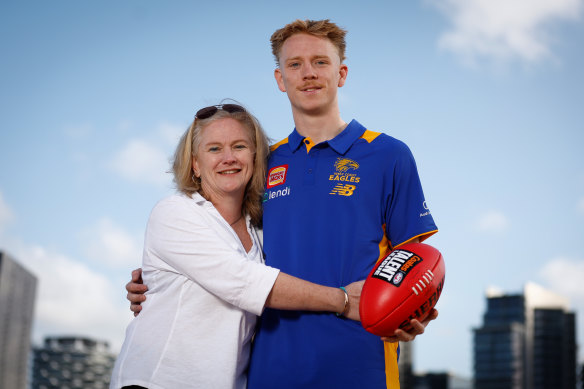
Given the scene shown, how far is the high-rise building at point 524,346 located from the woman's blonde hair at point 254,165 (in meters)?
141

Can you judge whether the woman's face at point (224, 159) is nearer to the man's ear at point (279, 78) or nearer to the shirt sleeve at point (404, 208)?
the man's ear at point (279, 78)

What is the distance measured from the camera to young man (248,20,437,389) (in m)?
4.58

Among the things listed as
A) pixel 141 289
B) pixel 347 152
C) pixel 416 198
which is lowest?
pixel 141 289

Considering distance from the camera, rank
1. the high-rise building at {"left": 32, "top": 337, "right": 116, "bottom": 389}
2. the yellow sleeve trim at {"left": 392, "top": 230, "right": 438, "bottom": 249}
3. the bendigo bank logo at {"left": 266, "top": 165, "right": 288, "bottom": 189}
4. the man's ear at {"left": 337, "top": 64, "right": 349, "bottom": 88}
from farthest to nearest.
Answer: the high-rise building at {"left": 32, "top": 337, "right": 116, "bottom": 389} → the man's ear at {"left": 337, "top": 64, "right": 349, "bottom": 88} → the bendigo bank logo at {"left": 266, "top": 165, "right": 288, "bottom": 189} → the yellow sleeve trim at {"left": 392, "top": 230, "right": 438, "bottom": 249}

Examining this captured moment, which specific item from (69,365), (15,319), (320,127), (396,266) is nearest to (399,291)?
(396,266)

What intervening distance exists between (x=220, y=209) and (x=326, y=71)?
1221 millimetres

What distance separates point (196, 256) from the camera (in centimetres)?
465

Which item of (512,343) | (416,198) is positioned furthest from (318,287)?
(512,343)

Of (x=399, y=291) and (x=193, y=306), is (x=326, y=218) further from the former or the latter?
(x=193, y=306)

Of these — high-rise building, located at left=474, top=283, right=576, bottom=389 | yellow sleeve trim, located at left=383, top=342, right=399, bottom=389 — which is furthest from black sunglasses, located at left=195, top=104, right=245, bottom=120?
high-rise building, located at left=474, top=283, right=576, bottom=389

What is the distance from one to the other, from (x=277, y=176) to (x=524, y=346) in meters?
149

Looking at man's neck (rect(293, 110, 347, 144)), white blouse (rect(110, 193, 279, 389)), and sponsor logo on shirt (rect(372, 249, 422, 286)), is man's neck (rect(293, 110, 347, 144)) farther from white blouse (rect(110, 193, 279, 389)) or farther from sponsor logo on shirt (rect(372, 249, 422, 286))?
sponsor logo on shirt (rect(372, 249, 422, 286))

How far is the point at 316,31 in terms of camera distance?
5.15 meters

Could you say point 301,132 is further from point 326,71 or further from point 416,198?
point 416,198
